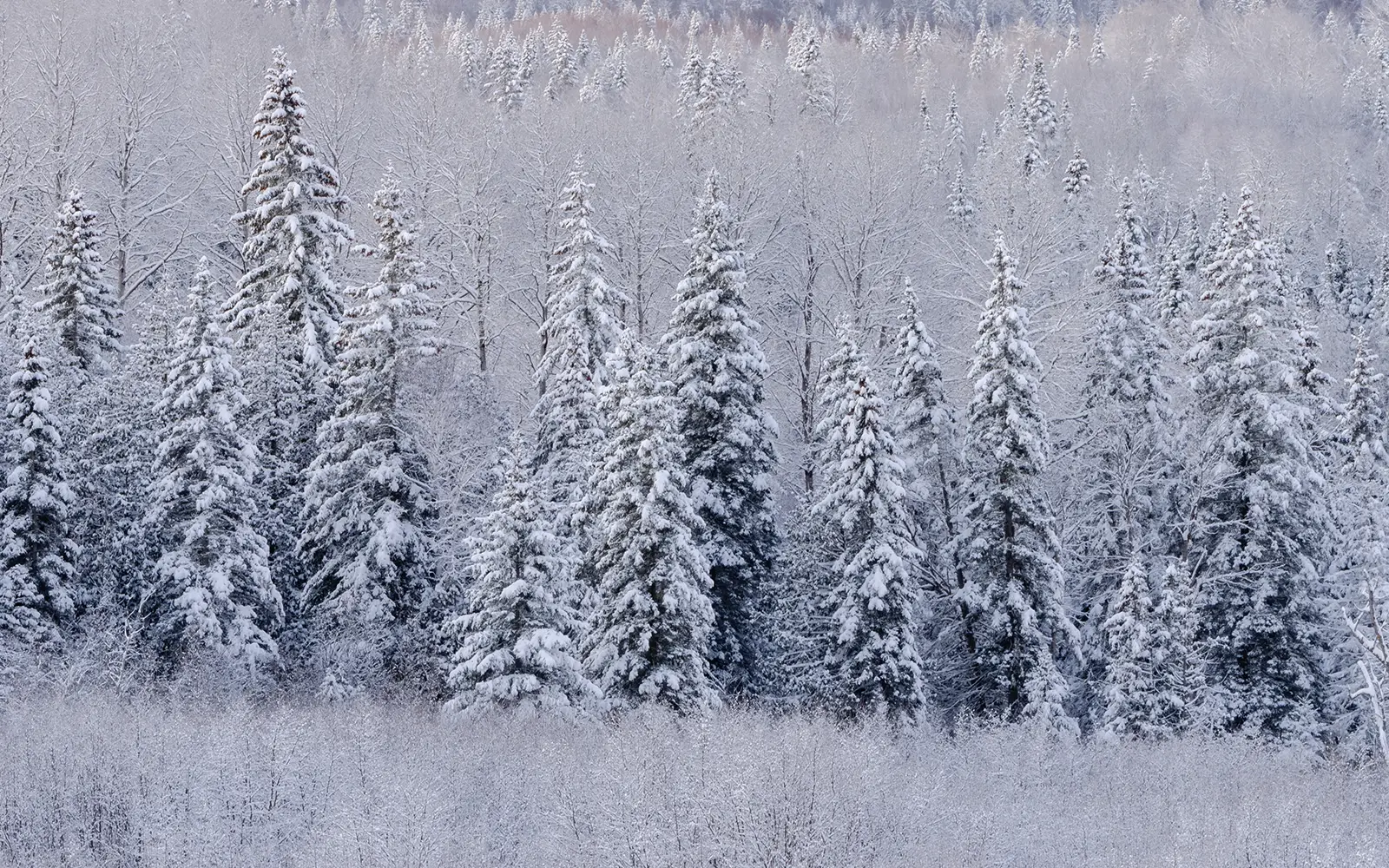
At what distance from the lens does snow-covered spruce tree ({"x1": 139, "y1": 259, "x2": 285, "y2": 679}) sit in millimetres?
24297

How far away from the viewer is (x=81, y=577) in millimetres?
25328

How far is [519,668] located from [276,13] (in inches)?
2068

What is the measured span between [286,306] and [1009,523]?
21.4 m

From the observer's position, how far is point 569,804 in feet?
48.4

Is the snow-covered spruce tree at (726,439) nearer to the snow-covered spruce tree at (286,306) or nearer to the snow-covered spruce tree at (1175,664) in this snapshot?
the snow-covered spruce tree at (286,306)

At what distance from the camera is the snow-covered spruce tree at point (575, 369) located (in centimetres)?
2738

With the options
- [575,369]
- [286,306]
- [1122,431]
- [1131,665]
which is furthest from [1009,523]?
[286,306]

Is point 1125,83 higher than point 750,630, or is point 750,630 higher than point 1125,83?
point 1125,83

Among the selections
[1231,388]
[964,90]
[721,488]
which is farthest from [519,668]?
[964,90]

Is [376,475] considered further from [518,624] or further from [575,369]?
[518,624]

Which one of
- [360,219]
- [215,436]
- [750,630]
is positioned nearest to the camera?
[215,436]

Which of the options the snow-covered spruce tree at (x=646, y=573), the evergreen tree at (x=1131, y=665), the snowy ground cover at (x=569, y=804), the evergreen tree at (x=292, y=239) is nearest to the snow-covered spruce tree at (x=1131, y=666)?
the evergreen tree at (x=1131, y=665)

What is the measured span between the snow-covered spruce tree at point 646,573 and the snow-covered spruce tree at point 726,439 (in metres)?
3.01

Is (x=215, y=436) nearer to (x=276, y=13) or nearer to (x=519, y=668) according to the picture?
(x=519, y=668)
